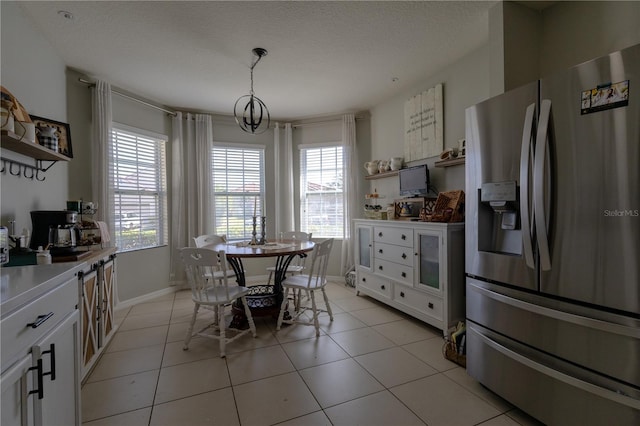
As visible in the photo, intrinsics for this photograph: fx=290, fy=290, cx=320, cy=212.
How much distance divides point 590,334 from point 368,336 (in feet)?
5.80

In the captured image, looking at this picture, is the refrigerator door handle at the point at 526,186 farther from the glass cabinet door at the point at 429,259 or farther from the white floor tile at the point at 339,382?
the white floor tile at the point at 339,382

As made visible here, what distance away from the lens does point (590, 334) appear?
1358 mm

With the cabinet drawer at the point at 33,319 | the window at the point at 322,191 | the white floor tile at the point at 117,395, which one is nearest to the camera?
the cabinet drawer at the point at 33,319

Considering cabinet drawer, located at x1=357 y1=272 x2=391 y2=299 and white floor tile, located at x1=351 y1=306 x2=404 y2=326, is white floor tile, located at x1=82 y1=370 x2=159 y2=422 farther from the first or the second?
cabinet drawer, located at x1=357 y1=272 x2=391 y2=299

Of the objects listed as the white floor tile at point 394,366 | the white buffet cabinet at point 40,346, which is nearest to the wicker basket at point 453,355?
the white floor tile at point 394,366

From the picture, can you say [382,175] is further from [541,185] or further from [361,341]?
[541,185]

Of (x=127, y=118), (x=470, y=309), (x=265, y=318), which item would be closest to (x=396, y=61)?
(x=470, y=309)

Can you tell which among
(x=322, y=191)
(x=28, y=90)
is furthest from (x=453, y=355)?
(x=28, y=90)

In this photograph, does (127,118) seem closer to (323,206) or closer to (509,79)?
(323,206)

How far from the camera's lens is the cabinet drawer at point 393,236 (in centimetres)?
312

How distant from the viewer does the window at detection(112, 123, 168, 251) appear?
374 cm

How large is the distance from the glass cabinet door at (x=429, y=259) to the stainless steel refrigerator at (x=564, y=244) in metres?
0.88

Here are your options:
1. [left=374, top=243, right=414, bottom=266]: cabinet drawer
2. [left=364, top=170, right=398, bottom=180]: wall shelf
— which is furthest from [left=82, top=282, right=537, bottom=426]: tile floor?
[left=364, top=170, right=398, bottom=180]: wall shelf

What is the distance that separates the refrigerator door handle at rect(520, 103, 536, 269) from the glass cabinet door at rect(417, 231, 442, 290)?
1151 mm
